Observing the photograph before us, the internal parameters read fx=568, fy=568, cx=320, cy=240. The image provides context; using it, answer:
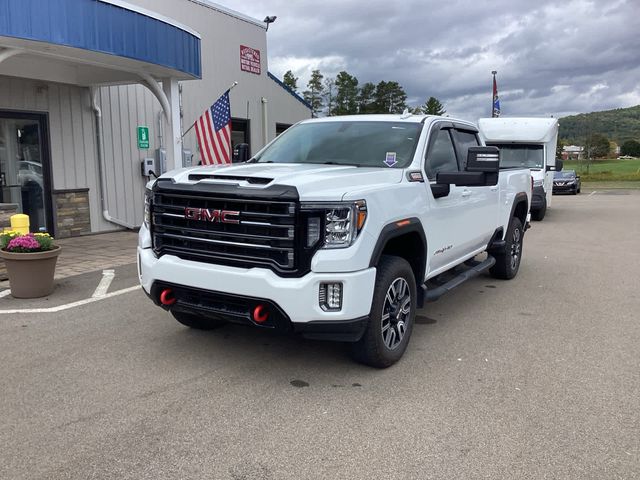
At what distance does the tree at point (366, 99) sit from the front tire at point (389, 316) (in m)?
48.6

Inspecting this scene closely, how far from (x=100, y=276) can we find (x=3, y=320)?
83.8 inches

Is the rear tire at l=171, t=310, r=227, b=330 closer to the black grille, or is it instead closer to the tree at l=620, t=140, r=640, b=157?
the black grille

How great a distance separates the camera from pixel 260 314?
12.6 feet

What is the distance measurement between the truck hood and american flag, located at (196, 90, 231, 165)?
6213 mm

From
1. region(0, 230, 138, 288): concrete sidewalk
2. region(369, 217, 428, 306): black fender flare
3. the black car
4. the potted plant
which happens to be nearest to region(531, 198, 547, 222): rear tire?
region(0, 230, 138, 288): concrete sidewalk

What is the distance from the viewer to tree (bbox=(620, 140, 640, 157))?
77.1 m

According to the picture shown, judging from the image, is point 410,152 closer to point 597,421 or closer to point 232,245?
point 232,245

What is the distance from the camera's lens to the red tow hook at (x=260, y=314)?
3816 mm

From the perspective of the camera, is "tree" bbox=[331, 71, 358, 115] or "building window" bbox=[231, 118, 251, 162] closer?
"building window" bbox=[231, 118, 251, 162]

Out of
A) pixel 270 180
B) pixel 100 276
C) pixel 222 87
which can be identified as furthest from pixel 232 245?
pixel 222 87

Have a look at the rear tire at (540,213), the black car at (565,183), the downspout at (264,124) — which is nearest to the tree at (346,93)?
the black car at (565,183)

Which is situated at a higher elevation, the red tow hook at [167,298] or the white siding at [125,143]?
the white siding at [125,143]

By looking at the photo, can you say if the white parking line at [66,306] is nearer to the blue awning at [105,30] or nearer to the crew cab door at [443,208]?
the blue awning at [105,30]

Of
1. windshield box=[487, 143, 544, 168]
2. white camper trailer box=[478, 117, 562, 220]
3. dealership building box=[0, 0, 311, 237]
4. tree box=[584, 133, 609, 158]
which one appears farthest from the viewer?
tree box=[584, 133, 609, 158]
